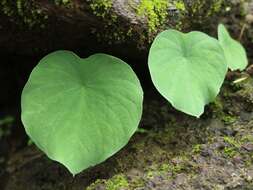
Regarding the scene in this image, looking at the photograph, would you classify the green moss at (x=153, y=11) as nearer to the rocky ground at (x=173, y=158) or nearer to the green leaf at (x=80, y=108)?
the green leaf at (x=80, y=108)

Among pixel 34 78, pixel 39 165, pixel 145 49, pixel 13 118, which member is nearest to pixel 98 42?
pixel 145 49

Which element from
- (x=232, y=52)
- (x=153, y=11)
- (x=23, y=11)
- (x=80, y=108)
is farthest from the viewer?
(x=232, y=52)

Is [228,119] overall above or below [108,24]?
below

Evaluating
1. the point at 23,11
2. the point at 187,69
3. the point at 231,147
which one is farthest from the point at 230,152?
the point at 23,11

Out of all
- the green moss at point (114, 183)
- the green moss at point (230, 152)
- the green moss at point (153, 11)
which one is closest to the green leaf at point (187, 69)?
the green moss at point (153, 11)

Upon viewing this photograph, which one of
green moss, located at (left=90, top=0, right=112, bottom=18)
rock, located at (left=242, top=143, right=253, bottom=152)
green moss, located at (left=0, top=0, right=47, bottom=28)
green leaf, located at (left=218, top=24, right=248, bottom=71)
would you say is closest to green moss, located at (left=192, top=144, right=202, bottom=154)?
rock, located at (left=242, top=143, right=253, bottom=152)

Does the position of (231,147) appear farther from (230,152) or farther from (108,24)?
(108,24)
